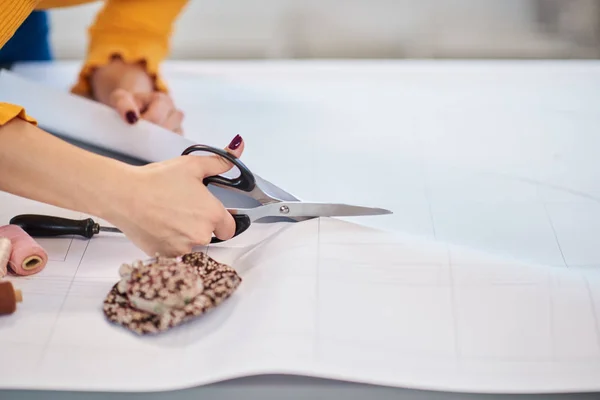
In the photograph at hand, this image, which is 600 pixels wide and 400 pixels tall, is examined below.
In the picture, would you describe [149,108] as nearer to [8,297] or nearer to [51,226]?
[51,226]

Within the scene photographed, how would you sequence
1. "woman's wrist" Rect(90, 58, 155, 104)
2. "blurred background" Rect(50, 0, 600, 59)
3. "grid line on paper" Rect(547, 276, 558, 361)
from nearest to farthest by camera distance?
"grid line on paper" Rect(547, 276, 558, 361)
"woman's wrist" Rect(90, 58, 155, 104)
"blurred background" Rect(50, 0, 600, 59)

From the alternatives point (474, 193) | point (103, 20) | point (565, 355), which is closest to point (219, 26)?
point (103, 20)

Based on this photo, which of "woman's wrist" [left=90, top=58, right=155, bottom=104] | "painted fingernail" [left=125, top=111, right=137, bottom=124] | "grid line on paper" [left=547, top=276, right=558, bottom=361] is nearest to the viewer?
"grid line on paper" [left=547, top=276, right=558, bottom=361]

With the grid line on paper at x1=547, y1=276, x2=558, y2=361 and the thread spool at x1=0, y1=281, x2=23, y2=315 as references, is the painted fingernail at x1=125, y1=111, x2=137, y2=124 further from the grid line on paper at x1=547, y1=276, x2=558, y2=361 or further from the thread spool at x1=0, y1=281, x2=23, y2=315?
the grid line on paper at x1=547, y1=276, x2=558, y2=361

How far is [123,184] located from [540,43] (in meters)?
1.15

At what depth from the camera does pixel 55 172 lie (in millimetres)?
690

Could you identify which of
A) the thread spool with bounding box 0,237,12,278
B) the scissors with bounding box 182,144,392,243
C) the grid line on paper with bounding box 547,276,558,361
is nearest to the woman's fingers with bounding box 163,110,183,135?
the scissors with bounding box 182,144,392,243

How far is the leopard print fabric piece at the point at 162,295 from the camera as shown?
64cm

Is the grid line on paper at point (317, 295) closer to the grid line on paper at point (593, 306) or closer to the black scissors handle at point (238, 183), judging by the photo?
the black scissors handle at point (238, 183)

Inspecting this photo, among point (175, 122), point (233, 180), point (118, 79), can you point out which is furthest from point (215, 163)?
point (118, 79)

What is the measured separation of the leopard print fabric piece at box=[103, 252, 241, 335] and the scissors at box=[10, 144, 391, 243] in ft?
0.31

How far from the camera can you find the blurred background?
5.18 ft

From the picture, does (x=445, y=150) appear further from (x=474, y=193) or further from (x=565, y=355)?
(x=565, y=355)

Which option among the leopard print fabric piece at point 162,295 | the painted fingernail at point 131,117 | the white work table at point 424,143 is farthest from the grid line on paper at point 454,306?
the painted fingernail at point 131,117
